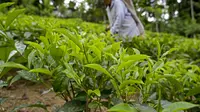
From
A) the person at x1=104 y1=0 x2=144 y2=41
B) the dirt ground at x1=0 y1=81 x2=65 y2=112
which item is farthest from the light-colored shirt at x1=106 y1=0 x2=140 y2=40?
the dirt ground at x1=0 y1=81 x2=65 y2=112

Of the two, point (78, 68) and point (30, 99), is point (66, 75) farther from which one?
point (30, 99)

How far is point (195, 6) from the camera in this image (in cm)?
2020

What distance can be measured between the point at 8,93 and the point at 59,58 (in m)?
1.53

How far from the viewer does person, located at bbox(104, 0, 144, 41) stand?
118 inches

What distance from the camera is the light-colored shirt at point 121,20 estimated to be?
9.81 ft

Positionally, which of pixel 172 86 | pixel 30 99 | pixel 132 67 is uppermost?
pixel 132 67

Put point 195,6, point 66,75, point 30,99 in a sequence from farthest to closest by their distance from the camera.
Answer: point 195,6 < point 30,99 < point 66,75

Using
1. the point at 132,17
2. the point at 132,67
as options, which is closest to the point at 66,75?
the point at 132,67

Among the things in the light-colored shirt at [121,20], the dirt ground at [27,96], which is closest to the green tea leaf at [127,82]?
the dirt ground at [27,96]

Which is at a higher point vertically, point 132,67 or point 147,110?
point 132,67

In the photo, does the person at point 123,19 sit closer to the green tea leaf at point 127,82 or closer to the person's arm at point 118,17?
the person's arm at point 118,17

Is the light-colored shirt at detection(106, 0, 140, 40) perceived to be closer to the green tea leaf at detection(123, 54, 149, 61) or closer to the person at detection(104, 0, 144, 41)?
the person at detection(104, 0, 144, 41)

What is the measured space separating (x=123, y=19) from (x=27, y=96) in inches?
55.0

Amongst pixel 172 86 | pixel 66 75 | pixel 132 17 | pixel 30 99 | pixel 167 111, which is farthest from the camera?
pixel 132 17
